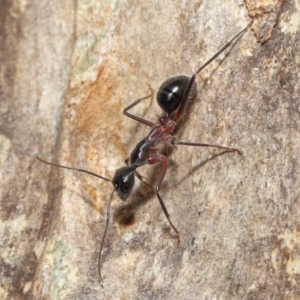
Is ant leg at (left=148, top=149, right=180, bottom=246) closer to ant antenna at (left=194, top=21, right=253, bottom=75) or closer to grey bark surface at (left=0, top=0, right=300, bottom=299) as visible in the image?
grey bark surface at (left=0, top=0, right=300, bottom=299)

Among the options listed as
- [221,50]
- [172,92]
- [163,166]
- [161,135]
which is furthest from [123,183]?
[221,50]

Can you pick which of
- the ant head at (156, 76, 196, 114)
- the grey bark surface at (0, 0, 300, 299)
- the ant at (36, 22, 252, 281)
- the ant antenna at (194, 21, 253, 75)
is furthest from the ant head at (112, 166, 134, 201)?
the ant antenna at (194, 21, 253, 75)

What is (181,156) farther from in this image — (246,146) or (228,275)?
(228,275)

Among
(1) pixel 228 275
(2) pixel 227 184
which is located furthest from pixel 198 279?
(2) pixel 227 184

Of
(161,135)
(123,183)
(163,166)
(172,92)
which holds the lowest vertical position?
(123,183)

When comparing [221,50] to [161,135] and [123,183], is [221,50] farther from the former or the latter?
[123,183]

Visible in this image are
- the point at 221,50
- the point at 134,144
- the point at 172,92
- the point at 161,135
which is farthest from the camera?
the point at 134,144

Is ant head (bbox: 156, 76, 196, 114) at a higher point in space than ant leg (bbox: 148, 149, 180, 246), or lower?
higher
